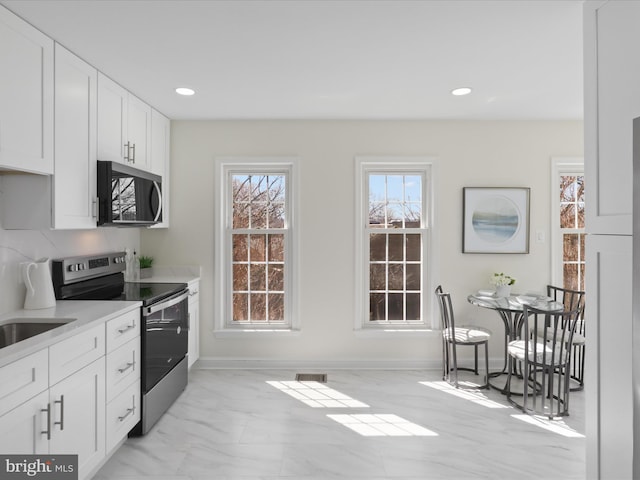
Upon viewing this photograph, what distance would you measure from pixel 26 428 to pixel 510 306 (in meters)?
3.23

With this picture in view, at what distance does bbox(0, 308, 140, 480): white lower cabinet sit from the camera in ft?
5.38

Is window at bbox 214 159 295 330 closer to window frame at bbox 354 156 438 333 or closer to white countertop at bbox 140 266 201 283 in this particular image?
white countertop at bbox 140 266 201 283

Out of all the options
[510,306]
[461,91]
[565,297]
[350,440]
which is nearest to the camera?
[350,440]

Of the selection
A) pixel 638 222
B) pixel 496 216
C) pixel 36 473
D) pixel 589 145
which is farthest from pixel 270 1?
pixel 496 216

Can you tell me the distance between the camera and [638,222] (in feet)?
4.70

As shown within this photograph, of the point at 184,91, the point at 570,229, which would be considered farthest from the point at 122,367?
the point at 570,229

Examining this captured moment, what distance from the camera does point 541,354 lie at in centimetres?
309

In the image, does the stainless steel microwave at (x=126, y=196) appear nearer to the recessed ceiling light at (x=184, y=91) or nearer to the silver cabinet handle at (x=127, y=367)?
the recessed ceiling light at (x=184, y=91)

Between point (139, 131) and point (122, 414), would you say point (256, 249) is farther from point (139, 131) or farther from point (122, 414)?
point (122, 414)

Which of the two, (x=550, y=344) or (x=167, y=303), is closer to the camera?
(x=167, y=303)

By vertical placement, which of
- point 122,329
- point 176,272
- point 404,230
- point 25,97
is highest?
Result: point 25,97

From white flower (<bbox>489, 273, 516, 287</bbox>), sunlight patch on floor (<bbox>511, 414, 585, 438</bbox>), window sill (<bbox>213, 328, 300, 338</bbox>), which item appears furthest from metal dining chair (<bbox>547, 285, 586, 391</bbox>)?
window sill (<bbox>213, 328, 300, 338</bbox>)

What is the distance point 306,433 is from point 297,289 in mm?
1492

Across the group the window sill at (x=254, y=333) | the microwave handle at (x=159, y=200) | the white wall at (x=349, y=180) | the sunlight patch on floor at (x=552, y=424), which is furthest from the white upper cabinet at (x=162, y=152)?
the sunlight patch on floor at (x=552, y=424)
